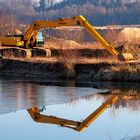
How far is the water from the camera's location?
1410cm

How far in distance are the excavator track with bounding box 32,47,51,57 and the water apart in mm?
10230

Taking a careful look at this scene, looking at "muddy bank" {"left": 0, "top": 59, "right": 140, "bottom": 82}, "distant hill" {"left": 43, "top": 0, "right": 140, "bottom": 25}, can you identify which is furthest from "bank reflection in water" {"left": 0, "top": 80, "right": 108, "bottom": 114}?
"distant hill" {"left": 43, "top": 0, "right": 140, "bottom": 25}

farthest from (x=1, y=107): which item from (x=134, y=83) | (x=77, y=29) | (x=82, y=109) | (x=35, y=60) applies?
(x=77, y=29)

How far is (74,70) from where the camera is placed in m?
30.2

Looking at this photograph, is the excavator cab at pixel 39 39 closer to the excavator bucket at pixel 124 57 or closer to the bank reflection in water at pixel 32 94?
the excavator bucket at pixel 124 57

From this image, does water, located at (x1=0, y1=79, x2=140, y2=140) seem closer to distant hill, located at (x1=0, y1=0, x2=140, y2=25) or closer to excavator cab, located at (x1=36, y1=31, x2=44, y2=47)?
excavator cab, located at (x1=36, y1=31, x2=44, y2=47)

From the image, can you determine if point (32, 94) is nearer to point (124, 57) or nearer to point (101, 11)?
point (124, 57)

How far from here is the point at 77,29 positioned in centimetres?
7381

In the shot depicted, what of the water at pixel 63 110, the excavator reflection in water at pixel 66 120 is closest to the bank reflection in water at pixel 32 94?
the water at pixel 63 110

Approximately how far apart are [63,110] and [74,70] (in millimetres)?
12017

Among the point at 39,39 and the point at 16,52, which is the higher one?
the point at 39,39

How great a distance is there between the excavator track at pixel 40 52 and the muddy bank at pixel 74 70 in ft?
12.3

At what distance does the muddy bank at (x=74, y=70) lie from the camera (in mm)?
27797

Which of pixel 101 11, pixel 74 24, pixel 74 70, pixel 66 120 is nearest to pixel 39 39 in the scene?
pixel 74 24
